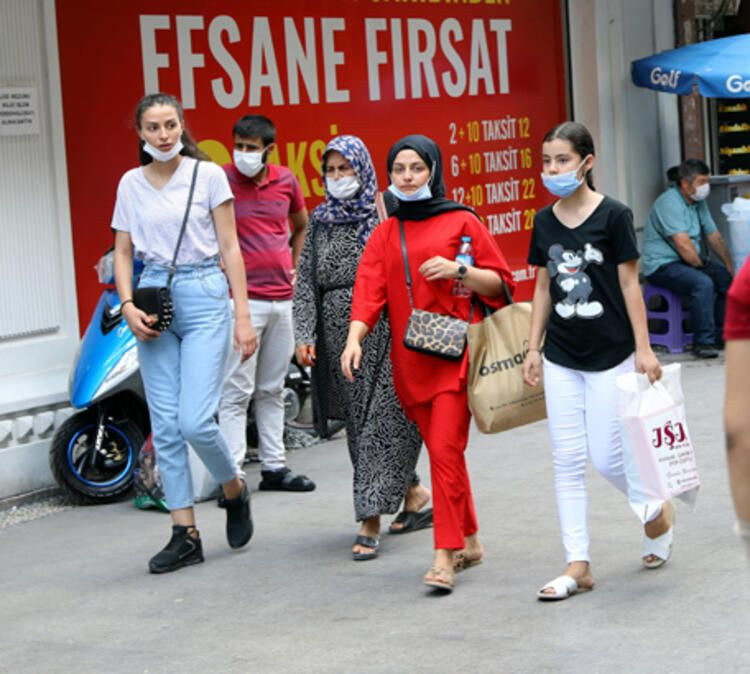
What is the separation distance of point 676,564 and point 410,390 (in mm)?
1210

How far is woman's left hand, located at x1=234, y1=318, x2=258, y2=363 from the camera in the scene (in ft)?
21.6

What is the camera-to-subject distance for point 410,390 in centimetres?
627

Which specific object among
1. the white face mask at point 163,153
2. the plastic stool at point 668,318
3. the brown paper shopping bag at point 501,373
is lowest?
the plastic stool at point 668,318

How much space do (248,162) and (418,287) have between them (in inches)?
75.8

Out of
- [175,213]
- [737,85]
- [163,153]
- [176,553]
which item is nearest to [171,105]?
[163,153]

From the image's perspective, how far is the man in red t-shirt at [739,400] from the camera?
2.60m

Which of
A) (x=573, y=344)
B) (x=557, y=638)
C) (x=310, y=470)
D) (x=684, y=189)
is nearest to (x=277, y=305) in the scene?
(x=310, y=470)

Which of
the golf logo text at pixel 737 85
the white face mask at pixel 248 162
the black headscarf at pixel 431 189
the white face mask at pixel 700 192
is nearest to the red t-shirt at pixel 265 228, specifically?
the white face mask at pixel 248 162

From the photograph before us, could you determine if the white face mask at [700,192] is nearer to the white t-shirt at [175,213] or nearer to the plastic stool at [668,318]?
the plastic stool at [668,318]

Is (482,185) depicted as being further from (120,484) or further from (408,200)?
(408,200)

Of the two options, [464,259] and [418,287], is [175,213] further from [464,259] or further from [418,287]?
[464,259]

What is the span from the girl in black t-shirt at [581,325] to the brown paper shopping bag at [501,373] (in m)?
0.12

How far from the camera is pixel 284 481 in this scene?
8242mm

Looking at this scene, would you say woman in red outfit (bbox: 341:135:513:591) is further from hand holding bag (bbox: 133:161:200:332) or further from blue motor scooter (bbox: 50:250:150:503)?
blue motor scooter (bbox: 50:250:150:503)
